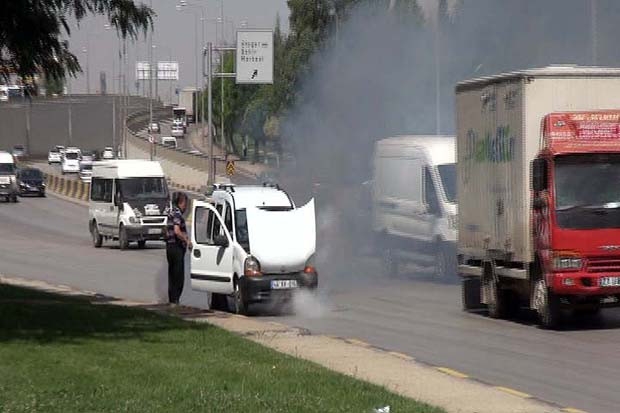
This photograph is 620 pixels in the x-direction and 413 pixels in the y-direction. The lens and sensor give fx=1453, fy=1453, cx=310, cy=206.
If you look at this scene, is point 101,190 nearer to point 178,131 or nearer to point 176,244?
point 176,244

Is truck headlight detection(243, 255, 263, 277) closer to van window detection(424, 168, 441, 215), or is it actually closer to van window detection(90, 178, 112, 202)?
van window detection(424, 168, 441, 215)

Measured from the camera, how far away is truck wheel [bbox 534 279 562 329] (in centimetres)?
1980

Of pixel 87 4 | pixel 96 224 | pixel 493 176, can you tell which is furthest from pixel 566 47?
pixel 87 4

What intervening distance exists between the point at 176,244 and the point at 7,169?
50.3 meters

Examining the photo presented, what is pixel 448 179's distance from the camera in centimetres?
2933

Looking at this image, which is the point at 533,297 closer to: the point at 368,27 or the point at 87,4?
the point at 87,4

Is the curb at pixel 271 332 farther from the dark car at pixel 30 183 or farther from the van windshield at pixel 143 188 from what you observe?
the dark car at pixel 30 183

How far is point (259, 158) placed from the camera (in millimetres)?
83438

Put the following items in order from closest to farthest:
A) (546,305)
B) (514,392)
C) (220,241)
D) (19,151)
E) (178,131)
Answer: (514,392) → (546,305) → (220,241) → (19,151) → (178,131)

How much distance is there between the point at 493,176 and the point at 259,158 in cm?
6220

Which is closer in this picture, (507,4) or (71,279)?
(71,279)

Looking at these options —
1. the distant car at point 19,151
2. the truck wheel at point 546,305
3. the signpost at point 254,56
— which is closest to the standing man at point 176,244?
the truck wheel at point 546,305

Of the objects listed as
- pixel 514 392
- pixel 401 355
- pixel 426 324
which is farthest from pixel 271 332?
pixel 514 392

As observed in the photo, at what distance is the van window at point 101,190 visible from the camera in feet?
144
